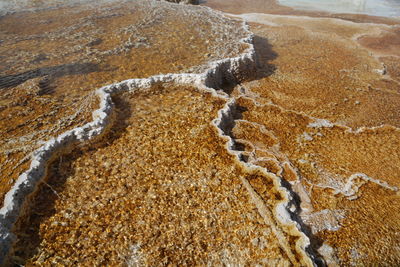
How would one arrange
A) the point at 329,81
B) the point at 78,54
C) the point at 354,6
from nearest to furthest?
the point at 78,54
the point at 329,81
the point at 354,6

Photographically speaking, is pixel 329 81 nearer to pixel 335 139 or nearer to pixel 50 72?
pixel 335 139

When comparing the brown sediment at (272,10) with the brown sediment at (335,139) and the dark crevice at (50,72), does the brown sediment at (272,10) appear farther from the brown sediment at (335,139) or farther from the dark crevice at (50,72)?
the dark crevice at (50,72)

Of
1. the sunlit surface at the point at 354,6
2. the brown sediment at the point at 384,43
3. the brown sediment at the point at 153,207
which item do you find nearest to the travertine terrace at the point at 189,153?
the brown sediment at the point at 153,207

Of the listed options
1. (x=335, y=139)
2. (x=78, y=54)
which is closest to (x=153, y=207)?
(x=335, y=139)

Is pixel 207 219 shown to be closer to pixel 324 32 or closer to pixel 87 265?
pixel 87 265

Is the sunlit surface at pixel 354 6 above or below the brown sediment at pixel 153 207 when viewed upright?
above

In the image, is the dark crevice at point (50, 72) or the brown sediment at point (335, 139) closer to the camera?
the brown sediment at point (335, 139)
